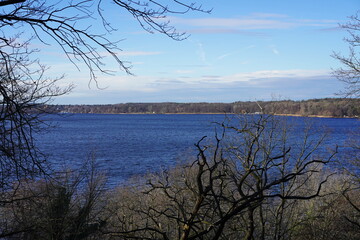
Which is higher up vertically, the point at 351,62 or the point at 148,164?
the point at 351,62

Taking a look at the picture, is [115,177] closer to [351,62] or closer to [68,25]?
[351,62]

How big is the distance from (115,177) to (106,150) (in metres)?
19.5

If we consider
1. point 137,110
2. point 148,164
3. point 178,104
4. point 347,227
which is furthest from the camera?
point 137,110

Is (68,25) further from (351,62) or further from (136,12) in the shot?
(351,62)

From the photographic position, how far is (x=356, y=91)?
49.3 ft

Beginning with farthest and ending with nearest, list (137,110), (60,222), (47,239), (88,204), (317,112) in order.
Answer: (137,110), (317,112), (88,204), (60,222), (47,239)

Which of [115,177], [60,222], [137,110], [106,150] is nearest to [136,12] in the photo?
[60,222]

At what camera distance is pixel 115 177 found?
3112 cm

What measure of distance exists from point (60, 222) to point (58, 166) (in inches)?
685

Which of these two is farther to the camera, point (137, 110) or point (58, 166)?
point (137, 110)

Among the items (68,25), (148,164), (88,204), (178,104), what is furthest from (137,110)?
(68,25)

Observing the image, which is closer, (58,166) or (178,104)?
(58,166)

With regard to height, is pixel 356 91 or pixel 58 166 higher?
pixel 356 91

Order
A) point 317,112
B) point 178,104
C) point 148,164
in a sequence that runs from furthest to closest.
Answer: point 178,104 → point 317,112 → point 148,164
